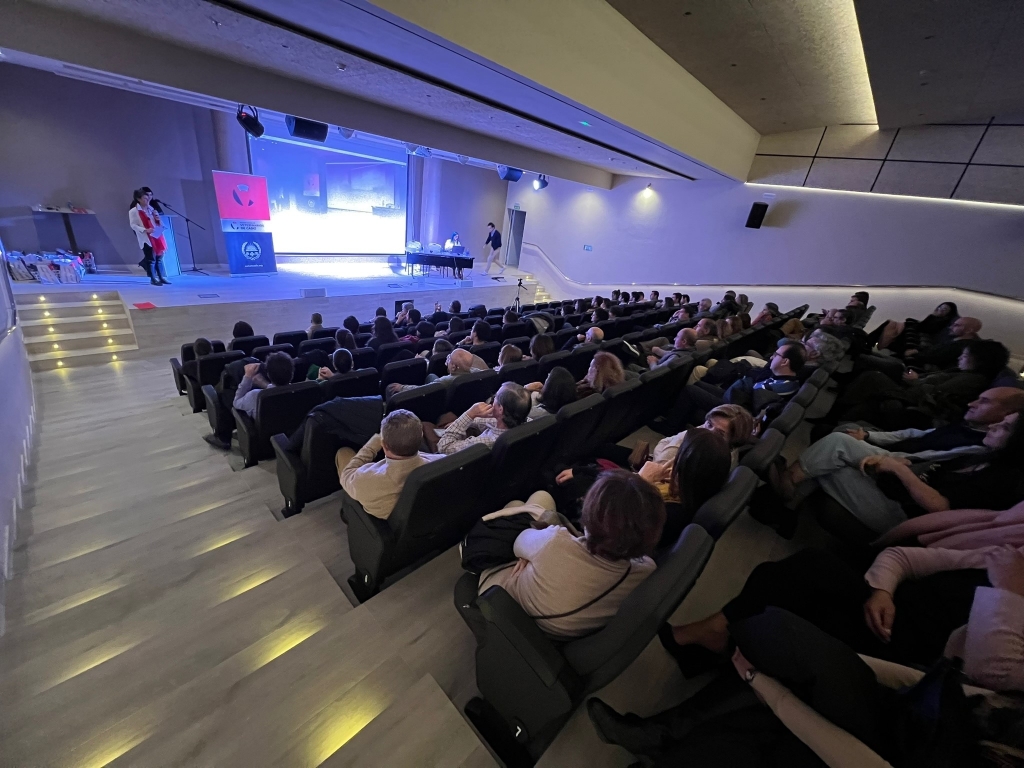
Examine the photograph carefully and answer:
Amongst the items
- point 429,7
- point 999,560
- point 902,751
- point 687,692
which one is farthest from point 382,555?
point 429,7

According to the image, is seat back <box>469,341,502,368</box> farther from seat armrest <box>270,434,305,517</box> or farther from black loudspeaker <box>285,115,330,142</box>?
black loudspeaker <box>285,115,330,142</box>

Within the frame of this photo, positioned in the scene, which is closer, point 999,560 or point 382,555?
point 999,560

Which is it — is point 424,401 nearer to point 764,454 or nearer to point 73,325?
point 764,454

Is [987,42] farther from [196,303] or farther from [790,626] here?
[196,303]

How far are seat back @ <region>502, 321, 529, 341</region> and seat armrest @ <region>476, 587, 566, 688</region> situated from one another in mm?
4089

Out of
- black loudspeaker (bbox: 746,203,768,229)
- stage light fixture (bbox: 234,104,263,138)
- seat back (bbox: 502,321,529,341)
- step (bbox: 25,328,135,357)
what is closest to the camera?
step (bbox: 25,328,135,357)

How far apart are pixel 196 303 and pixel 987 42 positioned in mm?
9879

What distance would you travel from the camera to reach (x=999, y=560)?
1.28 meters

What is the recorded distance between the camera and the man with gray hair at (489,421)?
220 cm

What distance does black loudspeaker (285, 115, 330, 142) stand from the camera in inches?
241

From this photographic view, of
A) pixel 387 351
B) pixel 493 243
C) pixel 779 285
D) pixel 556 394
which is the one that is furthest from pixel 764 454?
pixel 493 243

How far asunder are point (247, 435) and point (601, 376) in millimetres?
2563

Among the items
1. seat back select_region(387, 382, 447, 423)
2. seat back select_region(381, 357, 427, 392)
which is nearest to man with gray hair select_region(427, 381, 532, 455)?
seat back select_region(387, 382, 447, 423)

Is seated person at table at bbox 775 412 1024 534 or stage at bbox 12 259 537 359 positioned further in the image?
stage at bbox 12 259 537 359
